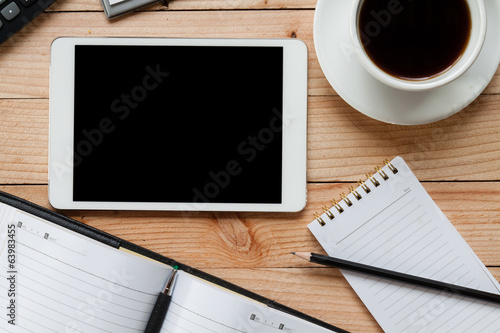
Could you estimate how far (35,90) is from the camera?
612mm

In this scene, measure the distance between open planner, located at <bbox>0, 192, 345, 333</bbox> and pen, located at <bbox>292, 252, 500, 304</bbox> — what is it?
0.25 ft

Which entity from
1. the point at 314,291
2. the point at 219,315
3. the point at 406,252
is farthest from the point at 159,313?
the point at 406,252

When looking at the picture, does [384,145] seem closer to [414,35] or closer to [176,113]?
[414,35]

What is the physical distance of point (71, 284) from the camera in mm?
574

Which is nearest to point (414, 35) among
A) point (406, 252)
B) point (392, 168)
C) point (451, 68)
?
point (451, 68)

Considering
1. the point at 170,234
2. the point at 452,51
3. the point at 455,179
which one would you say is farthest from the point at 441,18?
the point at 170,234

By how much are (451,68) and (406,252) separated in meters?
0.23

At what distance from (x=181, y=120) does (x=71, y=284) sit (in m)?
0.24

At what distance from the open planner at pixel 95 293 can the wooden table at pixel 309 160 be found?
4cm

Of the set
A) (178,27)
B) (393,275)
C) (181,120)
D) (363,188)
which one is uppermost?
(178,27)

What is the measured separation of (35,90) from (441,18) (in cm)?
50

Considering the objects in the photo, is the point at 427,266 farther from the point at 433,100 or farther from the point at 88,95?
the point at 88,95

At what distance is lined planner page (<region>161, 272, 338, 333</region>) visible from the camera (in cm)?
56

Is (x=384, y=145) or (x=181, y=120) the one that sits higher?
(x=181, y=120)
